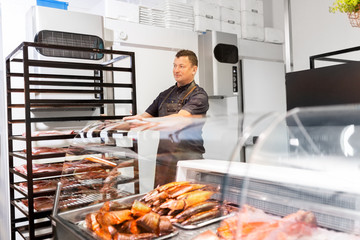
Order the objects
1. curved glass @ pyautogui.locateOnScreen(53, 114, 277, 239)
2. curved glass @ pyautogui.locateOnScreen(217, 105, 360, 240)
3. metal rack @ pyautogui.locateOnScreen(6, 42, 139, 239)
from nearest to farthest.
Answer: curved glass @ pyautogui.locateOnScreen(217, 105, 360, 240) → curved glass @ pyautogui.locateOnScreen(53, 114, 277, 239) → metal rack @ pyautogui.locateOnScreen(6, 42, 139, 239)

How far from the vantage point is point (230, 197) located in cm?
95

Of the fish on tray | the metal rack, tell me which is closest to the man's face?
the metal rack

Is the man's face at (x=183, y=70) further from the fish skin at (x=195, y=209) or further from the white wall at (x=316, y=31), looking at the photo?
the white wall at (x=316, y=31)

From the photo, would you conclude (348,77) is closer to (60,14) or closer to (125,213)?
(125,213)

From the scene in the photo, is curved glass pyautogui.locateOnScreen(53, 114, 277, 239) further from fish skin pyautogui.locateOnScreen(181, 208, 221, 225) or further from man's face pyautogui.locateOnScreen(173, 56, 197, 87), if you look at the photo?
man's face pyautogui.locateOnScreen(173, 56, 197, 87)

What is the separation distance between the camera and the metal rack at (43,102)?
2117 mm

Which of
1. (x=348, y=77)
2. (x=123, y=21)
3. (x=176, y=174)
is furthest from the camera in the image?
(x=123, y=21)

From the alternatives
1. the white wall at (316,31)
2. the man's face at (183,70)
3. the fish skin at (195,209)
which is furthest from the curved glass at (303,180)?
the white wall at (316,31)

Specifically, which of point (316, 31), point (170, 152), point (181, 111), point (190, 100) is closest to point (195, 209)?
point (170, 152)

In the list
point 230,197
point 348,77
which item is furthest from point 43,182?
point 348,77

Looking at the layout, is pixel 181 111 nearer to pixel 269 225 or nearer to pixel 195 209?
pixel 195 209

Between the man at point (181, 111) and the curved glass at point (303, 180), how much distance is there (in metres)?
0.31

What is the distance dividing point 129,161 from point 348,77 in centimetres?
153

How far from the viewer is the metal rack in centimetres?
212
